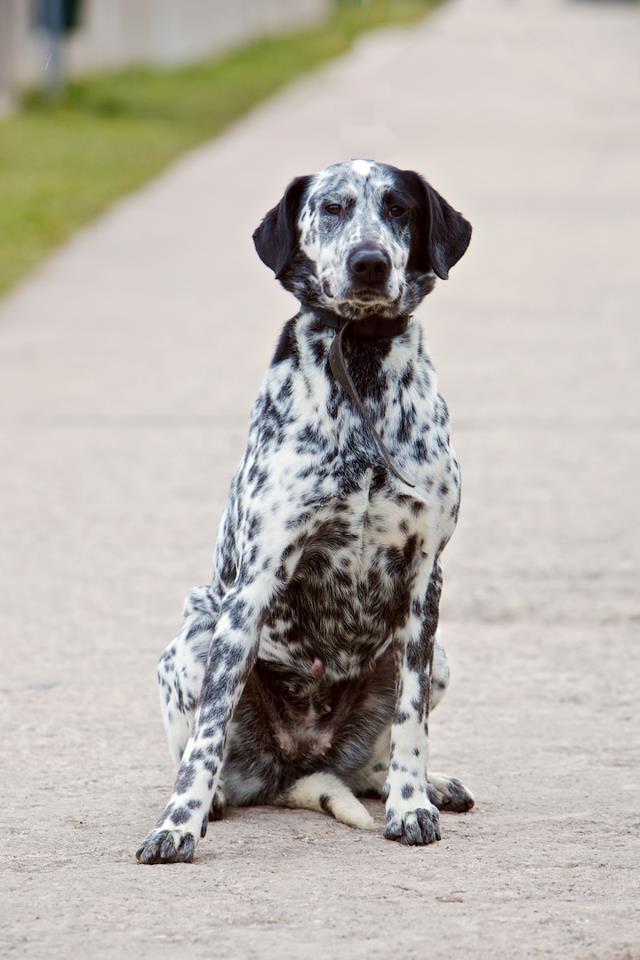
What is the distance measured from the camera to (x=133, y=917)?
3.99m

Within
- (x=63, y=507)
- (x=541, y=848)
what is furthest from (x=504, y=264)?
(x=541, y=848)

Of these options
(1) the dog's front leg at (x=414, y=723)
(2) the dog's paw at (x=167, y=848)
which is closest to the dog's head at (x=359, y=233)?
(1) the dog's front leg at (x=414, y=723)

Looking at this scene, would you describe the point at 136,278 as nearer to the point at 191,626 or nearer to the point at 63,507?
the point at 63,507

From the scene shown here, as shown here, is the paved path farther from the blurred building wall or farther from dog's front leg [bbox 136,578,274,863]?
the blurred building wall

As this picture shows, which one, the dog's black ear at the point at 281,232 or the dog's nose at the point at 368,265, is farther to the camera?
the dog's black ear at the point at 281,232

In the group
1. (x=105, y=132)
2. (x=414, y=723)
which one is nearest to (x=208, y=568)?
(x=414, y=723)

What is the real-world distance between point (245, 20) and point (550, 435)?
3946 cm

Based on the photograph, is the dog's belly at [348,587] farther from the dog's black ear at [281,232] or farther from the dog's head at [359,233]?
the dog's black ear at [281,232]

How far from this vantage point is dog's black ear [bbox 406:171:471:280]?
4.83m

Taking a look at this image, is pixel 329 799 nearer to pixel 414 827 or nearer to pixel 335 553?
pixel 414 827

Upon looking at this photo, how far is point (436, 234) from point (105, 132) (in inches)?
735

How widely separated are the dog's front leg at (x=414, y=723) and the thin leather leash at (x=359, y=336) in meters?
0.32

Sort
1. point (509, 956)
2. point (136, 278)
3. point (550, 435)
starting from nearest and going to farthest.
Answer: point (509, 956)
point (550, 435)
point (136, 278)

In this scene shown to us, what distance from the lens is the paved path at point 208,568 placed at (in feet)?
13.4
